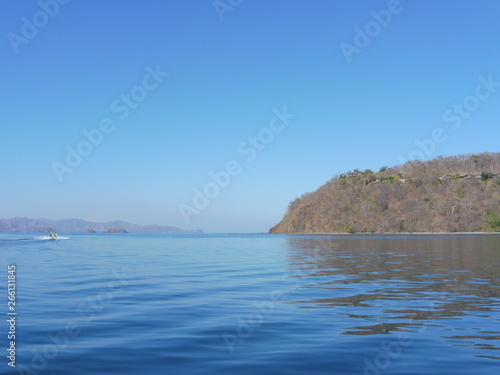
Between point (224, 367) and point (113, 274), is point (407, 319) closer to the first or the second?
point (224, 367)

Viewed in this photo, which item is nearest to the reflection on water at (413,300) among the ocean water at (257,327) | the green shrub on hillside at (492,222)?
the ocean water at (257,327)

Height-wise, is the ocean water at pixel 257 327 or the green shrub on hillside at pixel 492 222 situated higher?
the green shrub on hillside at pixel 492 222

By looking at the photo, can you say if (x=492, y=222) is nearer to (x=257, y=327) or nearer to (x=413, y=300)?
(x=413, y=300)

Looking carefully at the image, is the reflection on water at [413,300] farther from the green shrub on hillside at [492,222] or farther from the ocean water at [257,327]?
the green shrub on hillside at [492,222]

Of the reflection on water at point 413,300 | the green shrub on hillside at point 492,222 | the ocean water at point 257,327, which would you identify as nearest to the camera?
the ocean water at point 257,327

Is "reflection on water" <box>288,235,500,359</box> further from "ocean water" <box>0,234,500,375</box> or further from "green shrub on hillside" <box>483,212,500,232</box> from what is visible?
"green shrub on hillside" <box>483,212,500,232</box>

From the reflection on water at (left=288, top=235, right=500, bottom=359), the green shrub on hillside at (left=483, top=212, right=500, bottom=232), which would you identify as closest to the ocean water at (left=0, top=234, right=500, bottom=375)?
the reflection on water at (left=288, top=235, right=500, bottom=359)

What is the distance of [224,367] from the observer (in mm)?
10875

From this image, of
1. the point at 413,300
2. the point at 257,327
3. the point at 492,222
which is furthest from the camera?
the point at 492,222

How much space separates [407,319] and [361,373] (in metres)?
6.20

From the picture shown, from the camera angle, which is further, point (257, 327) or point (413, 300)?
point (413, 300)

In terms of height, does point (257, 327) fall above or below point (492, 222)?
below

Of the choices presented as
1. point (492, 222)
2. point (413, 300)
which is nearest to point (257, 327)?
point (413, 300)

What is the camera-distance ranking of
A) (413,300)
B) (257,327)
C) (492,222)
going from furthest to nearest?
(492,222) < (413,300) < (257,327)
